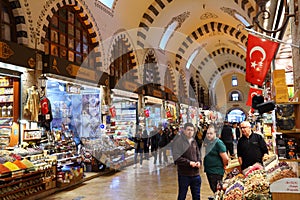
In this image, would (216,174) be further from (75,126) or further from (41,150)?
(75,126)

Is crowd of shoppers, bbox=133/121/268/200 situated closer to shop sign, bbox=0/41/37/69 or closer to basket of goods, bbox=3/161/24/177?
basket of goods, bbox=3/161/24/177

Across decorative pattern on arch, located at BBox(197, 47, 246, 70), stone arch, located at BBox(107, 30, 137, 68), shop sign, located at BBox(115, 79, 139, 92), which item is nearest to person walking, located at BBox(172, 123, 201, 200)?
shop sign, located at BBox(115, 79, 139, 92)

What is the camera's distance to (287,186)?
1805 mm

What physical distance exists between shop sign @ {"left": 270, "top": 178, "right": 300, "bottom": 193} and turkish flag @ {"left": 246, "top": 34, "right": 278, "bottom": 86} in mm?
2538

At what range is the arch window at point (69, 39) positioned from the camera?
7.66 m

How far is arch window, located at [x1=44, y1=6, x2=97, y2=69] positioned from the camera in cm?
766

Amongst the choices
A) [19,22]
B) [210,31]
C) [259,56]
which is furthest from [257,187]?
[210,31]

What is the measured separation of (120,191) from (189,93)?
46.3ft

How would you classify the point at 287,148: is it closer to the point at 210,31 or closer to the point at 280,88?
the point at 280,88

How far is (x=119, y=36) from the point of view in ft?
35.2

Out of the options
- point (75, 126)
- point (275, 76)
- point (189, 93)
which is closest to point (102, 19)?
point (75, 126)

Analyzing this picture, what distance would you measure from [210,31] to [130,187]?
468 inches

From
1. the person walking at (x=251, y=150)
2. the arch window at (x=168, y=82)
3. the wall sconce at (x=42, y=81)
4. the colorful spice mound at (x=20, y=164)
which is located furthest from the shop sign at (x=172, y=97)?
the person walking at (x=251, y=150)

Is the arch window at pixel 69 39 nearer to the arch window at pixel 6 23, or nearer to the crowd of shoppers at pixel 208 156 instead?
the arch window at pixel 6 23
